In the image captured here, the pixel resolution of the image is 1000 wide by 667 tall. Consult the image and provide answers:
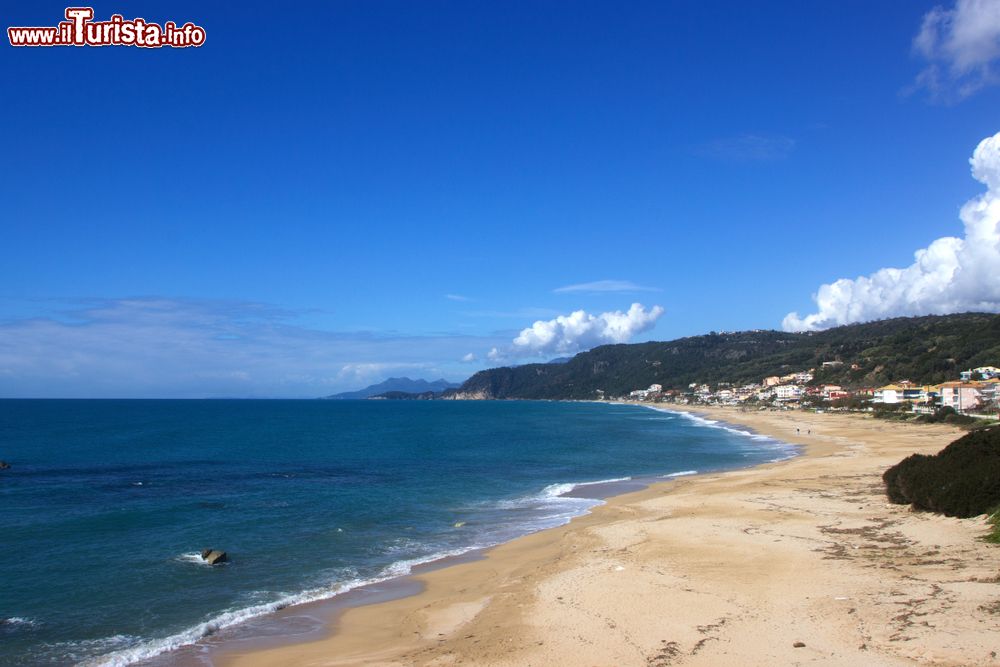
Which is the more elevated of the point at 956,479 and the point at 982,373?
the point at 982,373

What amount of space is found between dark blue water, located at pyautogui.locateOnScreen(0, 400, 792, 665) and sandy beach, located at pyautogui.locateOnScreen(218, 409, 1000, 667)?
10.9ft

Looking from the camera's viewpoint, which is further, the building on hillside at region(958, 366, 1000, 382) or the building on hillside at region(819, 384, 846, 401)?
the building on hillside at region(819, 384, 846, 401)

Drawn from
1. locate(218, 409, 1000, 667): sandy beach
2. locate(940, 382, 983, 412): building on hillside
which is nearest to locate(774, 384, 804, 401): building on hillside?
locate(940, 382, 983, 412): building on hillside

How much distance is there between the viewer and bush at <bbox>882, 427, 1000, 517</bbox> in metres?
18.9

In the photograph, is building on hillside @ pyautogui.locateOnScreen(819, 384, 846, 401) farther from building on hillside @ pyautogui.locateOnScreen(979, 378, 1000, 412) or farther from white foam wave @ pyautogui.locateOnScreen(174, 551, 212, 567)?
white foam wave @ pyautogui.locateOnScreen(174, 551, 212, 567)

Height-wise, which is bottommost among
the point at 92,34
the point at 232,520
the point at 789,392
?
the point at 232,520

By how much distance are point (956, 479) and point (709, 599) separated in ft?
37.7

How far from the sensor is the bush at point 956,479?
18906 millimetres

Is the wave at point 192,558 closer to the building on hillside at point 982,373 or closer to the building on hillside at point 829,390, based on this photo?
the building on hillside at point 982,373

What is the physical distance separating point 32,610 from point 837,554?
20530mm

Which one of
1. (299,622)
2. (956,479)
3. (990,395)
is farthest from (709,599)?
(990,395)

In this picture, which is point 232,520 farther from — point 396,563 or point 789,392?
point 789,392

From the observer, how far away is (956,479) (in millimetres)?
20016

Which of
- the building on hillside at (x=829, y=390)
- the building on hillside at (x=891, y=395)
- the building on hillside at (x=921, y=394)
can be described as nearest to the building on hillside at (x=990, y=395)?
the building on hillside at (x=921, y=394)
